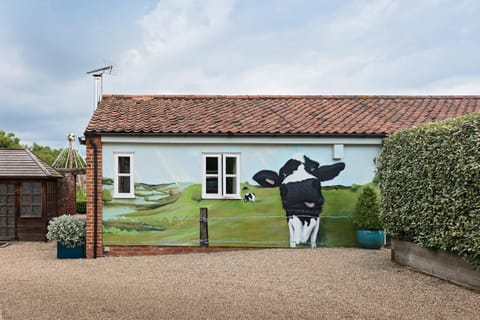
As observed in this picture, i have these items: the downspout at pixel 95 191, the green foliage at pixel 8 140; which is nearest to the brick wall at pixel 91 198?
the downspout at pixel 95 191

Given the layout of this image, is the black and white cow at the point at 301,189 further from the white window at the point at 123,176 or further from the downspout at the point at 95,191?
the downspout at the point at 95,191

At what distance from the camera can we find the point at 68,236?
10.3 m

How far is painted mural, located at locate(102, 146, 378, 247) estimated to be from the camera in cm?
1074

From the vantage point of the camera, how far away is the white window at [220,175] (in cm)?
1100

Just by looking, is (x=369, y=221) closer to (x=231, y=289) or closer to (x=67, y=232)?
(x=231, y=289)

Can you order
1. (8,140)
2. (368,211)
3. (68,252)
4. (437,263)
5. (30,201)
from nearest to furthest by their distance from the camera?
(437,263) → (68,252) → (368,211) → (30,201) → (8,140)

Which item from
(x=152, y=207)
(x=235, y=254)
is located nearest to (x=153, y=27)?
(x=152, y=207)

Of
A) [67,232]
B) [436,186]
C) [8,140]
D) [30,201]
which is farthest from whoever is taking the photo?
[8,140]

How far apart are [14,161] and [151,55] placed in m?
5.99

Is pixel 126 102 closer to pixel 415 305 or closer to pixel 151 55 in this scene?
pixel 151 55

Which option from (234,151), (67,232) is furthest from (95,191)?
(234,151)

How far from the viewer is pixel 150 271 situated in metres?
8.50

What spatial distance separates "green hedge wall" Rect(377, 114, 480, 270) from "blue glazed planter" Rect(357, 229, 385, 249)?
5.81 feet

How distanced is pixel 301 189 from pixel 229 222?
6.75 feet
